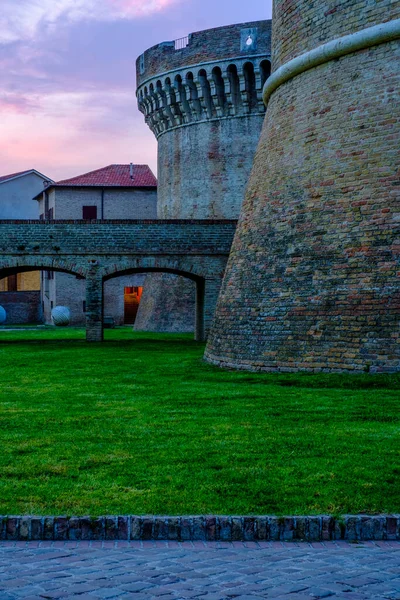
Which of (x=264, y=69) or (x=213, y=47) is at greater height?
(x=213, y=47)

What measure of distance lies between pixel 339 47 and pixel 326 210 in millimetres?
3160

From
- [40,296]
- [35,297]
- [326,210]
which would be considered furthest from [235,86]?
[35,297]

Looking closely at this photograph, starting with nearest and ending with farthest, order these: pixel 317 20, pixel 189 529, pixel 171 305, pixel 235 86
Answer: pixel 189 529
pixel 317 20
pixel 235 86
pixel 171 305

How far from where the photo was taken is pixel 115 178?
4931 centimetres

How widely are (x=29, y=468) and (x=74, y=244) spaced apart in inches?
896

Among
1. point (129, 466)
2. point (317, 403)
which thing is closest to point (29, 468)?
point (129, 466)

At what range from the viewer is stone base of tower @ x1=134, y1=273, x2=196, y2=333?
36.5 m

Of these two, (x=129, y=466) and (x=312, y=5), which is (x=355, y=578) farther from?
(x=312, y=5)

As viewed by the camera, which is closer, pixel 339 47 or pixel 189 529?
pixel 189 529

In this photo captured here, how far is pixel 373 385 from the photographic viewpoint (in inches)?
529

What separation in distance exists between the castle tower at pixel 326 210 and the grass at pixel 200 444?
0.83m

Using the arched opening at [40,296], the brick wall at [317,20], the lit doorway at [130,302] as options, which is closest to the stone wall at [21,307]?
the arched opening at [40,296]

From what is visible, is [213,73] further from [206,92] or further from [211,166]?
[211,166]

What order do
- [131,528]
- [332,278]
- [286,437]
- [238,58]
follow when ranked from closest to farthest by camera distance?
[131,528] → [286,437] → [332,278] → [238,58]
